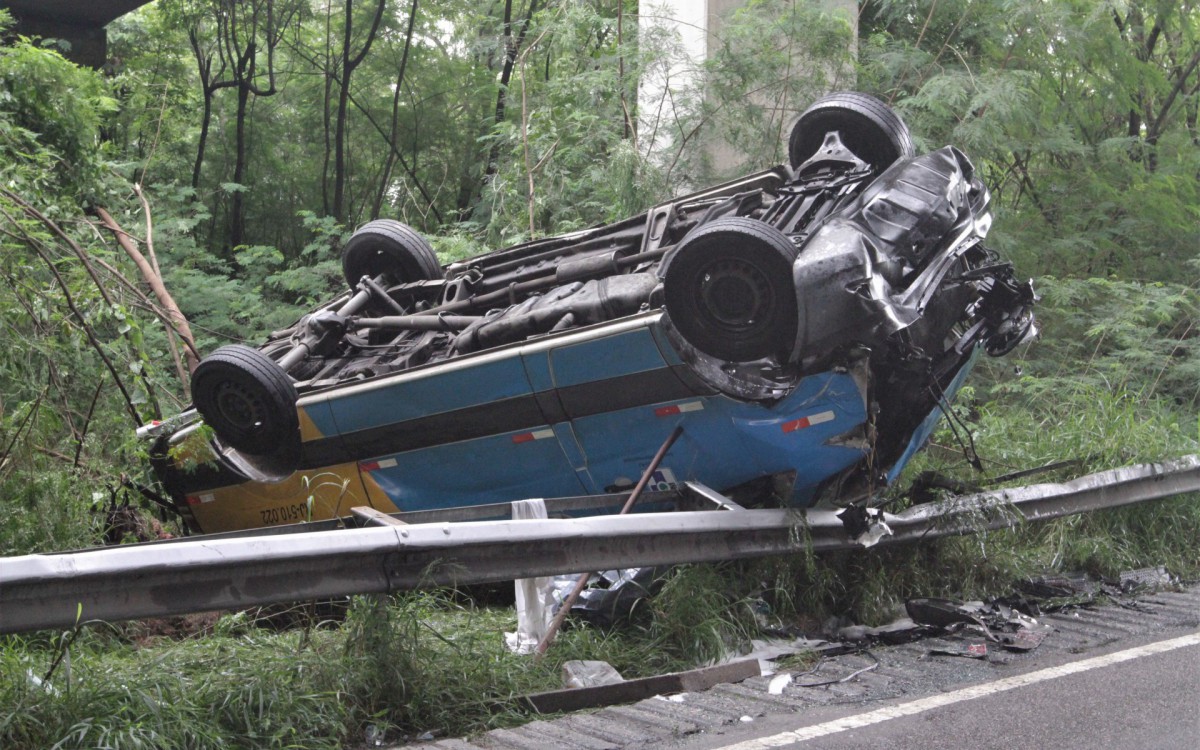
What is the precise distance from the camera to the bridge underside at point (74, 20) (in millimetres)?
10281

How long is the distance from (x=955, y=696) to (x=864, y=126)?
134 inches

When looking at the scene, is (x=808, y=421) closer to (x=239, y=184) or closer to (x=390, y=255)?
(x=390, y=255)

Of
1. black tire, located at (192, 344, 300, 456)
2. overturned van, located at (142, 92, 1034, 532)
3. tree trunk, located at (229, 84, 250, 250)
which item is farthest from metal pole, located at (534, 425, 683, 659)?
tree trunk, located at (229, 84, 250, 250)

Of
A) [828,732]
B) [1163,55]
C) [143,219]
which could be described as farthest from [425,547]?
[1163,55]

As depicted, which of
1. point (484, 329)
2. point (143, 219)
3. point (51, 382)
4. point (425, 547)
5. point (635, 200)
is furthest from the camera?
point (143, 219)

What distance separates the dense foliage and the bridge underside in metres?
1.07

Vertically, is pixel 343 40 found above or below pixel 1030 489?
above

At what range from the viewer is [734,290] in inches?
197

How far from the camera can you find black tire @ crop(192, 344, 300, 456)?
5988 mm

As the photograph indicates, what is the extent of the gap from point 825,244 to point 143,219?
25.4 ft

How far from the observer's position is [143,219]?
34.1ft

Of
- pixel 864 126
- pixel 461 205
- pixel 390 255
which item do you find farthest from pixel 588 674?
pixel 461 205

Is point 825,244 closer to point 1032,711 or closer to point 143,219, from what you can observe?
point 1032,711

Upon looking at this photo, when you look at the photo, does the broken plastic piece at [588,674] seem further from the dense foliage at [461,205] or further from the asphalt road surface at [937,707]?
the asphalt road surface at [937,707]
